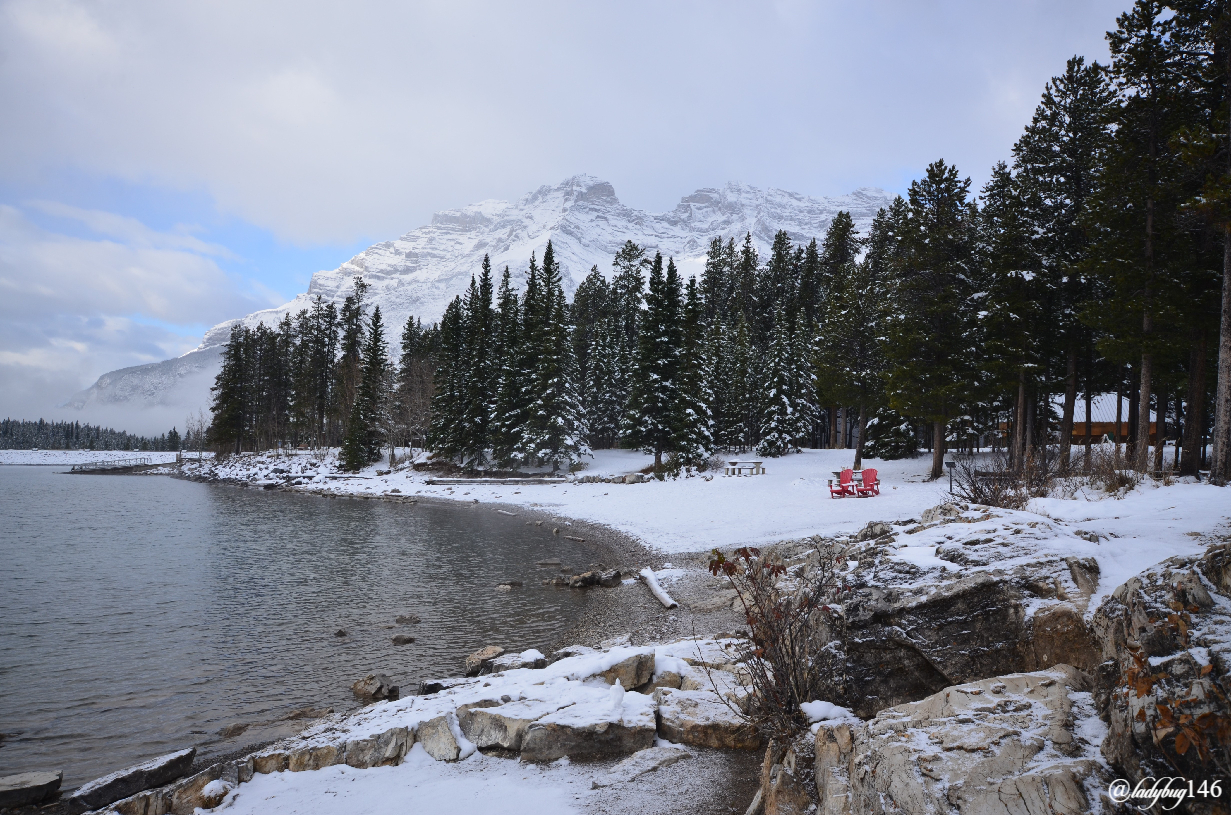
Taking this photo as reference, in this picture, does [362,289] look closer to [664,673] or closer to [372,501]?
[372,501]

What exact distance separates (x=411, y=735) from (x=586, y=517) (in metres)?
21.0

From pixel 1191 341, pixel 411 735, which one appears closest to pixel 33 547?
pixel 411 735

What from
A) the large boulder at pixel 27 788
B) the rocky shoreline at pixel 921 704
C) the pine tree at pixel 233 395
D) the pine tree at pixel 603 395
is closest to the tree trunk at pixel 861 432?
the pine tree at pixel 603 395

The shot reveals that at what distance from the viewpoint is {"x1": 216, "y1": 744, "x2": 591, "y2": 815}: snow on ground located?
187 inches

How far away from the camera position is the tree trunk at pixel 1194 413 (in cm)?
1630

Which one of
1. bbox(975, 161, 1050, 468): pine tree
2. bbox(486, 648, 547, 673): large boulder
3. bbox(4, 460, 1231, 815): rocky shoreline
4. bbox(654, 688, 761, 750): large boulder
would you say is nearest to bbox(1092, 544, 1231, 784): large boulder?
bbox(4, 460, 1231, 815): rocky shoreline

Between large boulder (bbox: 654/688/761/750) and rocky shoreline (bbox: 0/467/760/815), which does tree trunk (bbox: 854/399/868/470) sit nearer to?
rocky shoreline (bbox: 0/467/760/815)

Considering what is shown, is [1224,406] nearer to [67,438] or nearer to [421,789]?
[421,789]

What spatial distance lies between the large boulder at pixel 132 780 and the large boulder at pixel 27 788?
0.37 metres

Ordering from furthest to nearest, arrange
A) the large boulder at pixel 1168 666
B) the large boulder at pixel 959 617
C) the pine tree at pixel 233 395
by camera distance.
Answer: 1. the pine tree at pixel 233 395
2. the large boulder at pixel 959 617
3. the large boulder at pixel 1168 666

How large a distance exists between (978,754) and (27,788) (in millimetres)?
9023

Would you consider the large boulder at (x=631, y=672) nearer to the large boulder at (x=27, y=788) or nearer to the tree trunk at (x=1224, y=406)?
the large boulder at (x=27, y=788)

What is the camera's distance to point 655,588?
1317 centimetres

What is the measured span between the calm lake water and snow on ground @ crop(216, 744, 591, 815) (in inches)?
112
